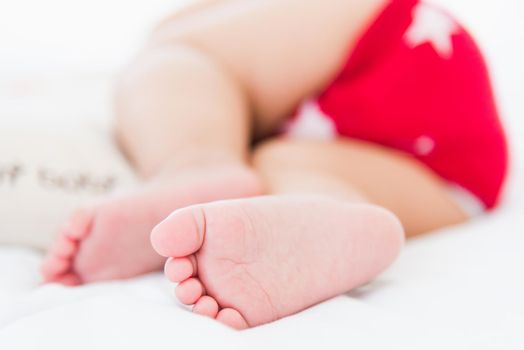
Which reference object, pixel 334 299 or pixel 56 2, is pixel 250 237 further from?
pixel 56 2

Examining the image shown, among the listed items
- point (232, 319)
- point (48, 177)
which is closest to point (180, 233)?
point (232, 319)

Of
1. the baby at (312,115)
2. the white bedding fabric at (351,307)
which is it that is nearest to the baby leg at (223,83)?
the baby at (312,115)

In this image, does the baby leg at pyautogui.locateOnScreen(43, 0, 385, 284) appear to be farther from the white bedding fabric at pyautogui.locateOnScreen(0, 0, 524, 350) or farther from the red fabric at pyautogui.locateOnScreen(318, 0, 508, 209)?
the white bedding fabric at pyautogui.locateOnScreen(0, 0, 524, 350)

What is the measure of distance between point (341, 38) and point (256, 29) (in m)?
0.11

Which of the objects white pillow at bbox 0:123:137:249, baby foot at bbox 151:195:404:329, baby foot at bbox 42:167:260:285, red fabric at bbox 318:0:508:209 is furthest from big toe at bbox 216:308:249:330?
red fabric at bbox 318:0:508:209

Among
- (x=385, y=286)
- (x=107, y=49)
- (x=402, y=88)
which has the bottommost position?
(x=107, y=49)

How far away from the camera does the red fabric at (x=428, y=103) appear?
78 centimetres

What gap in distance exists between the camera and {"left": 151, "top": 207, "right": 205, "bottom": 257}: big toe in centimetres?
43

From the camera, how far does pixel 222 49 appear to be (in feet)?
2.74

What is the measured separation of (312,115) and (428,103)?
0.52ft

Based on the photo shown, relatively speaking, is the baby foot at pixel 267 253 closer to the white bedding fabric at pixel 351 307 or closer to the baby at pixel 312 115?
the white bedding fabric at pixel 351 307

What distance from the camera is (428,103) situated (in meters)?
0.78

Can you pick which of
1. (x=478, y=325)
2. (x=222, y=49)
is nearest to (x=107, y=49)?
(x=222, y=49)

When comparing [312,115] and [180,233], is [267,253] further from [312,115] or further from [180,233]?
[312,115]
